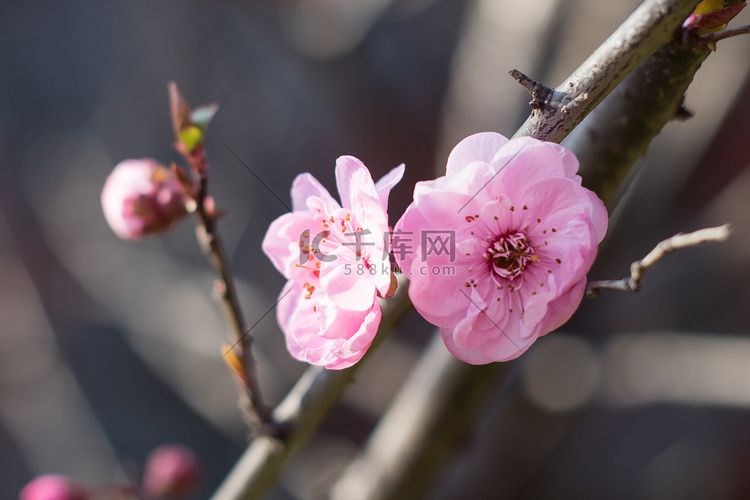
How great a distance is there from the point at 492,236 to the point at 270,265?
1.18m

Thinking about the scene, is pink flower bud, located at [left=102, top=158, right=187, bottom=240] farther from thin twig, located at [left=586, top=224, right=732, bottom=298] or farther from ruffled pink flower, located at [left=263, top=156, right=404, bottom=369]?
thin twig, located at [left=586, top=224, right=732, bottom=298]

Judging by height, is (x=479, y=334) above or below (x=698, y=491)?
above

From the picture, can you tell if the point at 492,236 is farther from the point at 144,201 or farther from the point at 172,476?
the point at 172,476

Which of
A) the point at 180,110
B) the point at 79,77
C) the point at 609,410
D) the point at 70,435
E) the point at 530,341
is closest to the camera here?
the point at 530,341

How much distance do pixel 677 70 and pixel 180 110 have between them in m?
0.41

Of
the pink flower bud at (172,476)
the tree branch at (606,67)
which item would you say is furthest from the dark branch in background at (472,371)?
the pink flower bud at (172,476)

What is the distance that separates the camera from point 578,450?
4.07 ft

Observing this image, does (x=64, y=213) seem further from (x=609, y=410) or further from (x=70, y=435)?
(x=609, y=410)

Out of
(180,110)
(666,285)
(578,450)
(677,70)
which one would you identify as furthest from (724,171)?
(180,110)

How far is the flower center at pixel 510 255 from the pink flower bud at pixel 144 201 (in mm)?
361

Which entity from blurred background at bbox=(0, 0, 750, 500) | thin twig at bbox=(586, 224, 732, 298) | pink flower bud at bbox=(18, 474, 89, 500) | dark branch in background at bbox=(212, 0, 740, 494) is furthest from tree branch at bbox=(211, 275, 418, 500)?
blurred background at bbox=(0, 0, 750, 500)

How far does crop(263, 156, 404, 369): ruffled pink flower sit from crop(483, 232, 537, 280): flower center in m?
0.09

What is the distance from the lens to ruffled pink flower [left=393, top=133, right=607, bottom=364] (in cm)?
28

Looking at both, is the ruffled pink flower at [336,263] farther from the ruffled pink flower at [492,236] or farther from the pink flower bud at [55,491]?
the pink flower bud at [55,491]
